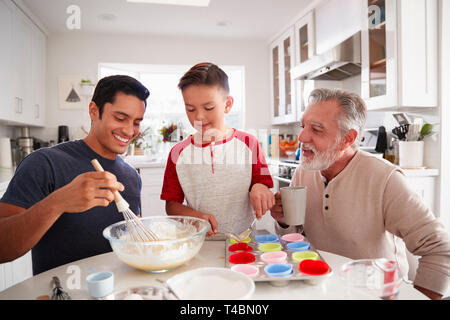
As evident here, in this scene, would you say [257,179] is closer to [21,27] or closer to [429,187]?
[429,187]

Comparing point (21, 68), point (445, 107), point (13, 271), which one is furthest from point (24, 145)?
point (445, 107)

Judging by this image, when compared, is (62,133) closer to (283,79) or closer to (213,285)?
(283,79)

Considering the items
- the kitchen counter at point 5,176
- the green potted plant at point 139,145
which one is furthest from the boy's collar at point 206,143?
the green potted plant at point 139,145

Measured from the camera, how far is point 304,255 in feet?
2.75

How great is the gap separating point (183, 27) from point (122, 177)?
3.17m

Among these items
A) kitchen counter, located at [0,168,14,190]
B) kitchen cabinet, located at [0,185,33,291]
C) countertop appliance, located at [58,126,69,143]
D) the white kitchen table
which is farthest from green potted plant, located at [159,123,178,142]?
the white kitchen table

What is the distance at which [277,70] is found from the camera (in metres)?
4.40

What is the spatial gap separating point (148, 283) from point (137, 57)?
3.98 metres

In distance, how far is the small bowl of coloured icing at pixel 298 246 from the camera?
90 centimetres

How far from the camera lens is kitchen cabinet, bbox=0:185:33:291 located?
6.80 feet

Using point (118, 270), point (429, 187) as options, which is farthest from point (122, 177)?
point (429, 187)

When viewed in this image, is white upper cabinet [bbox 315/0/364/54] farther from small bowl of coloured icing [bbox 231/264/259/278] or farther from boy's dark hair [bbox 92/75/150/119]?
small bowl of coloured icing [bbox 231/264/259/278]

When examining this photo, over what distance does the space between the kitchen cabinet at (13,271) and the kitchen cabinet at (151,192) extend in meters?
1.40

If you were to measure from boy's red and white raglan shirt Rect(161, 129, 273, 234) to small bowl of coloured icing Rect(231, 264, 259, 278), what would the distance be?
55 cm
